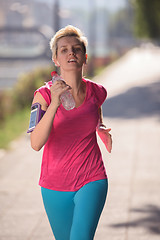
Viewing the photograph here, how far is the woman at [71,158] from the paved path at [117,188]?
194 cm

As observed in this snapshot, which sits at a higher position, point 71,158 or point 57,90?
point 57,90

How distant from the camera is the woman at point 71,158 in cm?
316

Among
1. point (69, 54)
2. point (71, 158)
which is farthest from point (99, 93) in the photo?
point (71, 158)

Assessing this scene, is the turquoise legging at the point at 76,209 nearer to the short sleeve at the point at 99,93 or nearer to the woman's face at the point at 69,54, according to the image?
the short sleeve at the point at 99,93

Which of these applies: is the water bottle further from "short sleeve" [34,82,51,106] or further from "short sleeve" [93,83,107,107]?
"short sleeve" [93,83,107,107]

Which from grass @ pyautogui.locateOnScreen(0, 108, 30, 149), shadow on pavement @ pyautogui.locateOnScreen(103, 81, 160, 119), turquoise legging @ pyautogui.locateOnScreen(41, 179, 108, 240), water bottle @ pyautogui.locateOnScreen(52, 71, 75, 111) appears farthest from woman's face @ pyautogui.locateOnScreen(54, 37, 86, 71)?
shadow on pavement @ pyautogui.locateOnScreen(103, 81, 160, 119)

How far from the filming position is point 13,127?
1232cm

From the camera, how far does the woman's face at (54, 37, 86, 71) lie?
3.16 m

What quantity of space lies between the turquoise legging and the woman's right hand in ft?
1.96

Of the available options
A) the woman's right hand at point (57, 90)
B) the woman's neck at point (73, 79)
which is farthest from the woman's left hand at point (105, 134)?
the woman's right hand at point (57, 90)

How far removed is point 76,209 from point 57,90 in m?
0.76

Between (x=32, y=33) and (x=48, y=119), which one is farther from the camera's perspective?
(x=32, y=33)

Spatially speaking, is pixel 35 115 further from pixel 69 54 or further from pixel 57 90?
pixel 69 54

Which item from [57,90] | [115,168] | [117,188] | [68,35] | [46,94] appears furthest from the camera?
[115,168]
